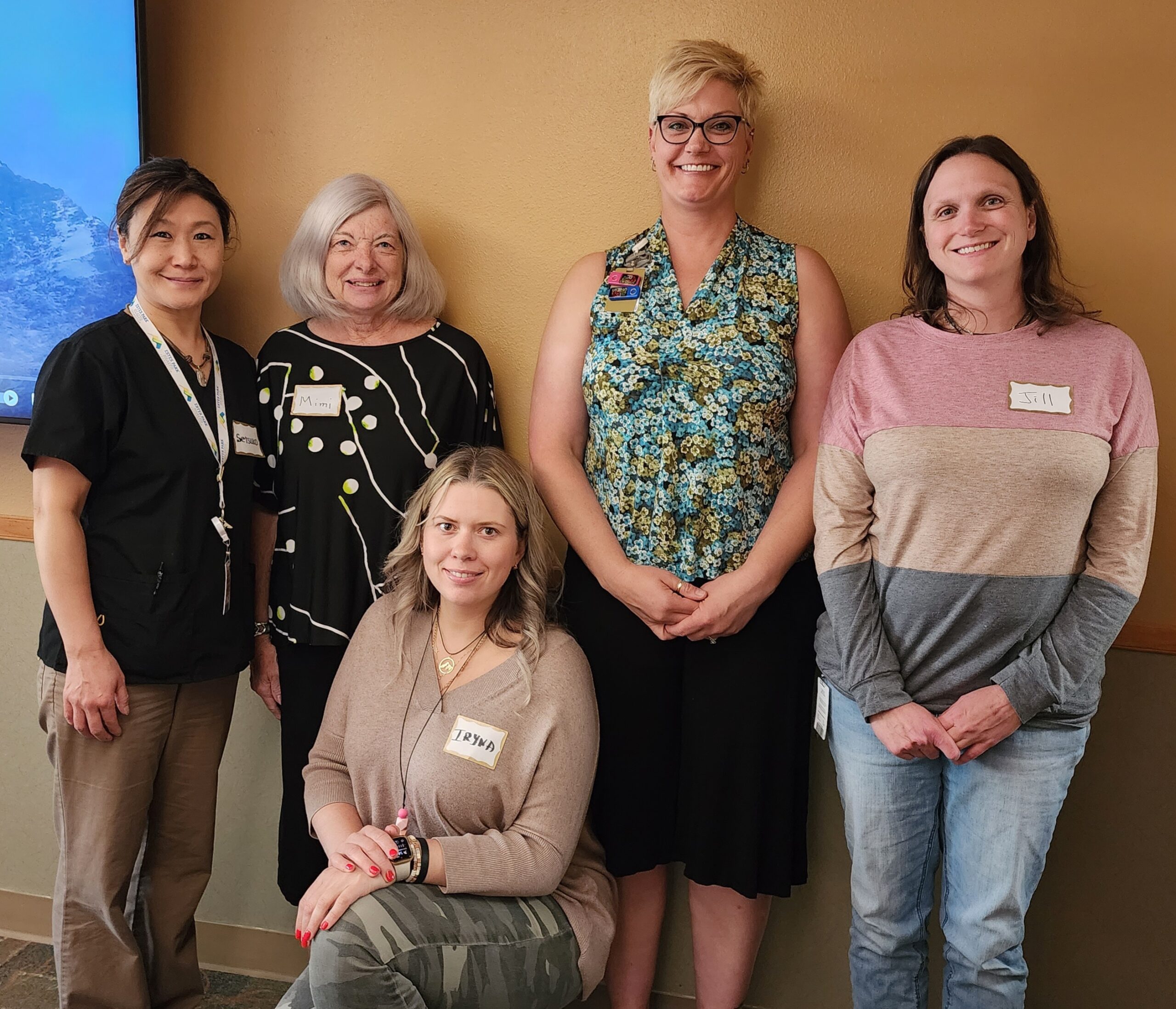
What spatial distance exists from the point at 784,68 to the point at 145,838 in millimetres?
2246

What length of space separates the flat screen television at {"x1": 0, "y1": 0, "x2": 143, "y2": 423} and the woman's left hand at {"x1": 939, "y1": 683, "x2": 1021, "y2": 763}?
Result: 209 cm

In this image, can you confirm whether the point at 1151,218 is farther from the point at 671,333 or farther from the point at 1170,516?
the point at 671,333

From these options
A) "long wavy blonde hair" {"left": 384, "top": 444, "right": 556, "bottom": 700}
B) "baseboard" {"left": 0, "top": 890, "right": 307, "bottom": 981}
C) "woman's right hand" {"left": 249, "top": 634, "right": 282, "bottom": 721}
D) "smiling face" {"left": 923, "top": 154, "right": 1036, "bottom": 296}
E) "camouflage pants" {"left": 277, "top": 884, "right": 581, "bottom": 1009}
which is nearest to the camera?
"camouflage pants" {"left": 277, "top": 884, "right": 581, "bottom": 1009}

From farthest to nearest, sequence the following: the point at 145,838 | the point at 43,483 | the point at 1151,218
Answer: the point at 145,838, the point at 1151,218, the point at 43,483

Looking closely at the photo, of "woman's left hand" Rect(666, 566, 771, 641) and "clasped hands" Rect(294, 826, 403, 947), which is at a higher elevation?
"woman's left hand" Rect(666, 566, 771, 641)

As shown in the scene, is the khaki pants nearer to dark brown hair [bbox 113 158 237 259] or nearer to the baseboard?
the baseboard

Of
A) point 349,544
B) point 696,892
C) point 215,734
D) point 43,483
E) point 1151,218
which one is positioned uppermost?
point 1151,218

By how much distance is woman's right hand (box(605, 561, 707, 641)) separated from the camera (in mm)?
1788

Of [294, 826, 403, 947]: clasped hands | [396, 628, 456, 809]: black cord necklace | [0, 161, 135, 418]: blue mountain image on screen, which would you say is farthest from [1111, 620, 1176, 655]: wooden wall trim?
[0, 161, 135, 418]: blue mountain image on screen

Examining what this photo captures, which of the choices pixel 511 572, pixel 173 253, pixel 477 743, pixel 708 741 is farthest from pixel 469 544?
pixel 173 253

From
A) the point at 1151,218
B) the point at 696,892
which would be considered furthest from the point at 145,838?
the point at 1151,218

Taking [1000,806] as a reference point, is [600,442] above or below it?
above

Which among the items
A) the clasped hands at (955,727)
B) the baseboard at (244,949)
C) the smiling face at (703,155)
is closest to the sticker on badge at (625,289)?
the smiling face at (703,155)

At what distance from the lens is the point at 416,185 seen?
2.30m
